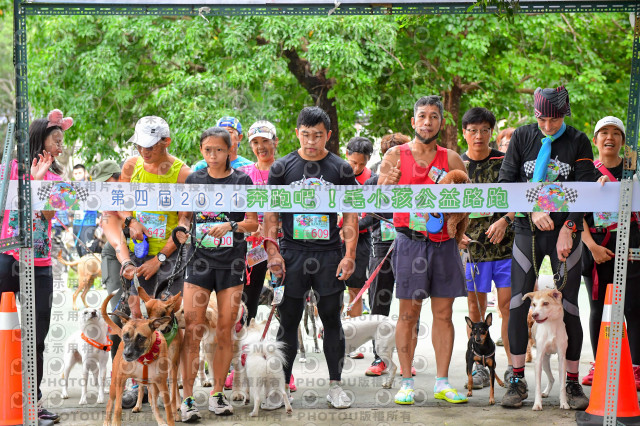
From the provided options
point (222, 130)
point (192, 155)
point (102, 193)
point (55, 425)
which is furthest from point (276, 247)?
point (192, 155)

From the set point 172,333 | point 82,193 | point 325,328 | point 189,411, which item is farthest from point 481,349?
point 82,193

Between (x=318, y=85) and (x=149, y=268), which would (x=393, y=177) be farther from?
(x=318, y=85)

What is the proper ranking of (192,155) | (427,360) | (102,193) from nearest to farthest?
1. (102,193)
2. (427,360)
3. (192,155)

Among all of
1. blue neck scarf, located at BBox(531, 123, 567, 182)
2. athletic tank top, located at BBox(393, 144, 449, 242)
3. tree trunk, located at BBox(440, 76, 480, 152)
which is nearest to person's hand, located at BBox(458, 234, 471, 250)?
athletic tank top, located at BBox(393, 144, 449, 242)

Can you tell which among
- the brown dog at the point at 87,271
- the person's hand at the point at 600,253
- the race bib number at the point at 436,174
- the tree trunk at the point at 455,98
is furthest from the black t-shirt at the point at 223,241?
the tree trunk at the point at 455,98

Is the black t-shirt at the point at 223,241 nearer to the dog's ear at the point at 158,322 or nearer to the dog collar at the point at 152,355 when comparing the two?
the dog's ear at the point at 158,322

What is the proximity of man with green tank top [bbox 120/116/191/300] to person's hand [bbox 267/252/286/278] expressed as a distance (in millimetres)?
699

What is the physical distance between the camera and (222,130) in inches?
221

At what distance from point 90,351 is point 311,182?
2.27 m

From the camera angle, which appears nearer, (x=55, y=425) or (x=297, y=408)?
(x=55, y=425)

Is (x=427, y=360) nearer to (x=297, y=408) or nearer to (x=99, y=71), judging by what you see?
(x=297, y=408)

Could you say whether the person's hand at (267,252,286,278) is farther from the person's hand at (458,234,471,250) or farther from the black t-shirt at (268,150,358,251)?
the person's hand at (458,234,471,250)

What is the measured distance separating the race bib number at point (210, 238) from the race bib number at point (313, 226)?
507 millimetres

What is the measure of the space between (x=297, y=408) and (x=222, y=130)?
6.98ft
